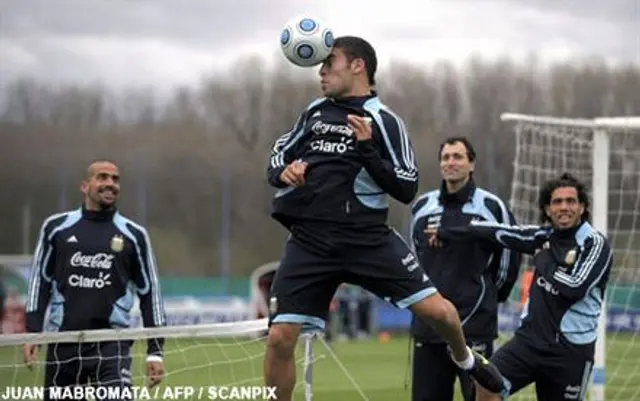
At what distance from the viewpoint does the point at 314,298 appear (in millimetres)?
7816

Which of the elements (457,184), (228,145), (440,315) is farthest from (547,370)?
(228,145)

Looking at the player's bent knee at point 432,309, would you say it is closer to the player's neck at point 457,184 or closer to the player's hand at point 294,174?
the player's hand at point 294,174

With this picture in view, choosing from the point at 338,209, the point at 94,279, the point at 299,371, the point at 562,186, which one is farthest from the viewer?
the point at 299,371

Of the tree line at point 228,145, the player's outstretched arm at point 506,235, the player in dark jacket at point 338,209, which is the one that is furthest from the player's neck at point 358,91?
the tree line at point 228,145

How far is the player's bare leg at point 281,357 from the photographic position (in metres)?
7.75

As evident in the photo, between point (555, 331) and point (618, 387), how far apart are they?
749cm

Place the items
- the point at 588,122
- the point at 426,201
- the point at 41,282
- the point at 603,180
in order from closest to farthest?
the point at 41,282
the point at 426,201
the point at 603,180
the point at 588,122

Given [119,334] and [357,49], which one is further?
[119,334]

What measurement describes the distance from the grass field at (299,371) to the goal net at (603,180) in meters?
0.05

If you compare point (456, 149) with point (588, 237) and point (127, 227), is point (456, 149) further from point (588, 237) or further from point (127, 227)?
point (127, 227)

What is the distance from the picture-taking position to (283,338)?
7.74m

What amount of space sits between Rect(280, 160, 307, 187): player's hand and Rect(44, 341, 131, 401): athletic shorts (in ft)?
7.08

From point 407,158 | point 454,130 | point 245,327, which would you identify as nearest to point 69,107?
point 454,130

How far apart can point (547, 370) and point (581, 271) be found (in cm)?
68
